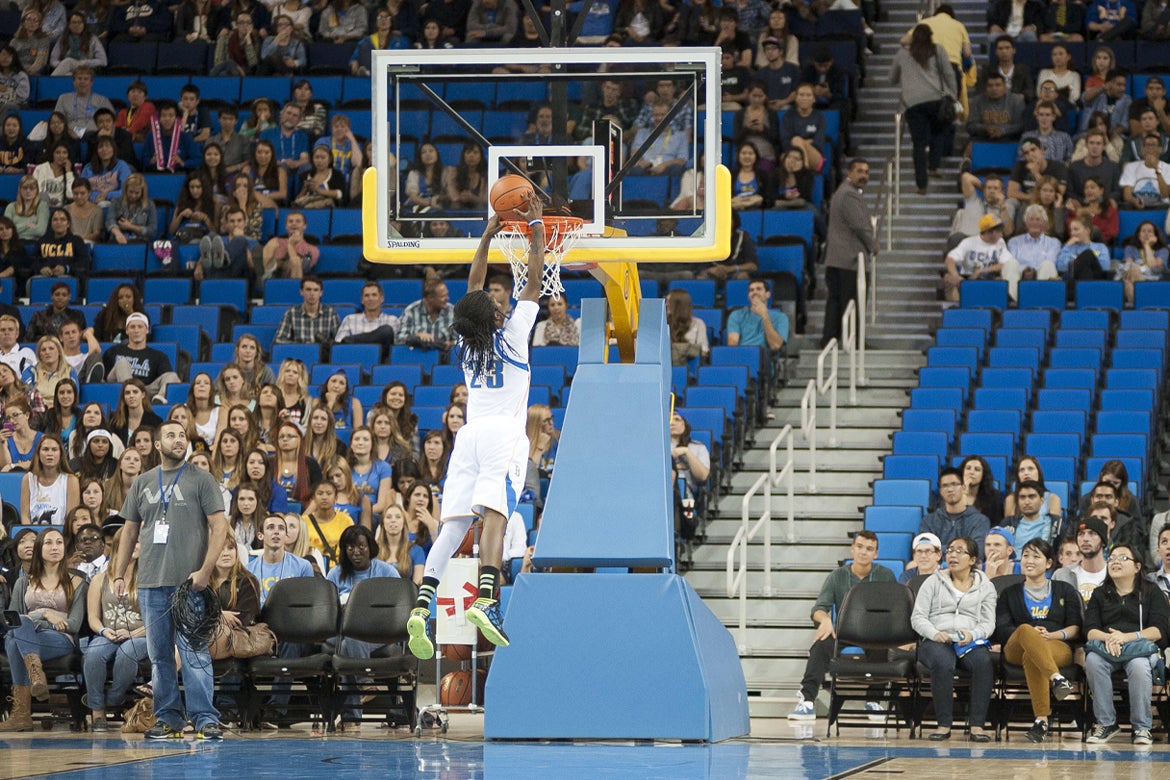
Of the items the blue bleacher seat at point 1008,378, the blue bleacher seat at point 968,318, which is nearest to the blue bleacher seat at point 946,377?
the blue bleacher seat at point 1008,378

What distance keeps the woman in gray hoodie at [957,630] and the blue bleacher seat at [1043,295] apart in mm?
4539

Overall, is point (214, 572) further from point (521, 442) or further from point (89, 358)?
point (89, 358)

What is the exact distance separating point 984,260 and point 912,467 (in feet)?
9.71

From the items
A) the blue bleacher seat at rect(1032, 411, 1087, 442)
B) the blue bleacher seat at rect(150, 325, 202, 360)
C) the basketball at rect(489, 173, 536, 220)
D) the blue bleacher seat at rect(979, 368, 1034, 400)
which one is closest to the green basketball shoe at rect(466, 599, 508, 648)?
the basketball at rect(489, 173, 536, 220)

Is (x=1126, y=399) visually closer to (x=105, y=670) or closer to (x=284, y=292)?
(x=284, y=292)

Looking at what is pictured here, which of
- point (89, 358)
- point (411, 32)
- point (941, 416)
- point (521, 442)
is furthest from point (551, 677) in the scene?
point (411, 32)

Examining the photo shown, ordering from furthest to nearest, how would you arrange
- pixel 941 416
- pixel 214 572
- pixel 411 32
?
pixel 411 32
pixel 941 416
pixel 214 572

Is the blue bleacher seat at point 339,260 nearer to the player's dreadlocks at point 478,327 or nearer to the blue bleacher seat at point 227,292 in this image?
the blue bleacher seat at point 227,292

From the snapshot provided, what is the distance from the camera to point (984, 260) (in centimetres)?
1563

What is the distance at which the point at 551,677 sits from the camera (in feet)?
29.0

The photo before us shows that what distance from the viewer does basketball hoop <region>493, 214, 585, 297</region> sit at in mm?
9039

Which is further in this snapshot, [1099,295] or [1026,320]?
[1099,295]

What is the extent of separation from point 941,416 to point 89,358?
691 cm

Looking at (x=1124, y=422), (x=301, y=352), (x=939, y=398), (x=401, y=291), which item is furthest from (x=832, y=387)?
(x=301, y=352)
